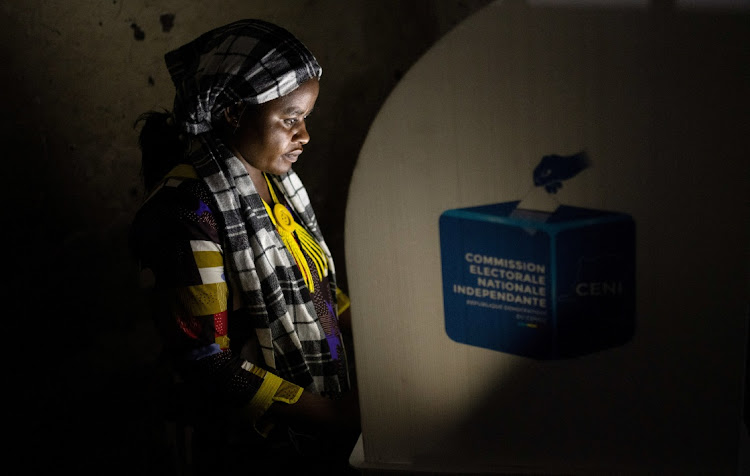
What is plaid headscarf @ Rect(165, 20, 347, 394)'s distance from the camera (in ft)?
4.27

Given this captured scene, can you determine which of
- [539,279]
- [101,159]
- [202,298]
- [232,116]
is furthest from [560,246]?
[101,159]

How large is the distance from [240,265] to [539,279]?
0.75 meters

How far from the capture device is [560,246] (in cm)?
69

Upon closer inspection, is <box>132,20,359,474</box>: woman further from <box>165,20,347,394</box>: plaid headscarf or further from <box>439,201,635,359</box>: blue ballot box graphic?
<box>439,201,635,359</box>: blue ballot box graphic

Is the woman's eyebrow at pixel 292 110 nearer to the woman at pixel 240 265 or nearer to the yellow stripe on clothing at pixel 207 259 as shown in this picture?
the woman at pixel 240 265

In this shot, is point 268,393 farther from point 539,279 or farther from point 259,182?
point 539,279

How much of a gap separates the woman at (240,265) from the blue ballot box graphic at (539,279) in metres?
0.65

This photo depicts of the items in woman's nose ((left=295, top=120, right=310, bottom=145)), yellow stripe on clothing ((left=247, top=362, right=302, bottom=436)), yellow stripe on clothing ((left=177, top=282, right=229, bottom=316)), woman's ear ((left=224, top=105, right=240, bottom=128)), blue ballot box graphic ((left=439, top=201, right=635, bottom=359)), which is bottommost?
yellow stripe on clothing ((left=247, top=362, right=302, bottom=436))

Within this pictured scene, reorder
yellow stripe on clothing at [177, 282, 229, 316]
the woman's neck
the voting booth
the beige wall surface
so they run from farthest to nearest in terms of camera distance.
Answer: the beige wall surface → the woman's neck → yellow stripe on clothing at [177, 282, 229, 316] → the voting booth

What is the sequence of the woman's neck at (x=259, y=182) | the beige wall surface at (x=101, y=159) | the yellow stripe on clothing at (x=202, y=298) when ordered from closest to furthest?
1. the yellow stripe on clothing at (x=202, y=298)
2. the woman's neck at (x=259, y=182)
3. the beige wall surface at (x=101, y=159)

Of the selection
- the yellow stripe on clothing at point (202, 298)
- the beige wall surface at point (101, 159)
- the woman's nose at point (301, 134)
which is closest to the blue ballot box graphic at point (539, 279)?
the yellow stripe on clothing at point (202, 298)

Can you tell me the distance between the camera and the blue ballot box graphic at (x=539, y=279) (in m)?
0.69

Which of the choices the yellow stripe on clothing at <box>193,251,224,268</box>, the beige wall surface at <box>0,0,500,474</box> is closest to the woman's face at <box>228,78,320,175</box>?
the yellow stripe on clothing at <box>193,251,224,268</box>

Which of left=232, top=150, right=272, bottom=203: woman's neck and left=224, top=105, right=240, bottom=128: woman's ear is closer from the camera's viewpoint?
left=224, top=105, right=240, bottom=128: woman's ear
